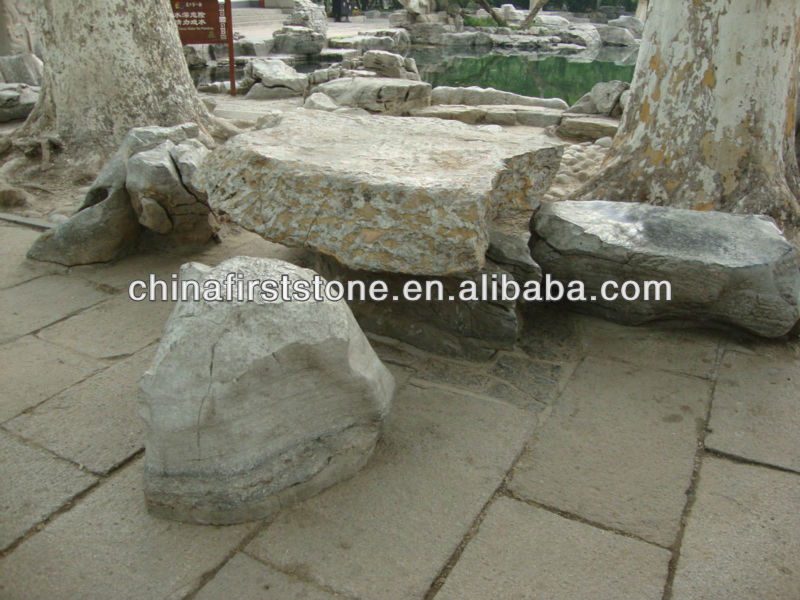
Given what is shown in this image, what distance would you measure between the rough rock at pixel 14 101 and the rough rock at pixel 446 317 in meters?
5.23

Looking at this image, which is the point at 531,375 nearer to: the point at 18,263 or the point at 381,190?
the point at 381,190

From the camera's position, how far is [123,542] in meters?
1.66

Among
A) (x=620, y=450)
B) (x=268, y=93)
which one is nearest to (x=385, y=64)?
(x=268, y=93)

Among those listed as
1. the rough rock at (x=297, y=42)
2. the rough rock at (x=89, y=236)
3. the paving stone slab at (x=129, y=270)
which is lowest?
the paving stone slab at (x=129, y=270)

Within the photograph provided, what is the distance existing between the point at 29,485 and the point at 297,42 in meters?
14.4

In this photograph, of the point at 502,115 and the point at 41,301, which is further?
the point at 502,115

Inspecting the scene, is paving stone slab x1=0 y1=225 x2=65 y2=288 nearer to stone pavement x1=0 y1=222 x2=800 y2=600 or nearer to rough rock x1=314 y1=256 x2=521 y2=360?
stone pavement x1=0 y1=222 x2=800 y2=600

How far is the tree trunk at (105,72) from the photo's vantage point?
14.5ft

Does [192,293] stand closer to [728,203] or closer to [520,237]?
[520,237]

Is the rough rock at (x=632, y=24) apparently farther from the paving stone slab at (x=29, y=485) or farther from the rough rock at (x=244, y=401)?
the paving stone slab at (x=29, y=485)

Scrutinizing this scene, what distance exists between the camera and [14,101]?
627cm

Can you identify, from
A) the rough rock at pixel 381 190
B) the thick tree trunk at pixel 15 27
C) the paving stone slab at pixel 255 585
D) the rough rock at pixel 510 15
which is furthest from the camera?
the rough rock at pixel 510 15

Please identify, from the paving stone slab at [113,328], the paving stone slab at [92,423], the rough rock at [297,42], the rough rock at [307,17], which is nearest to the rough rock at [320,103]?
the paving stone slab at [113,328]

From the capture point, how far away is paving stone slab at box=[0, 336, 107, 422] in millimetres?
2234
